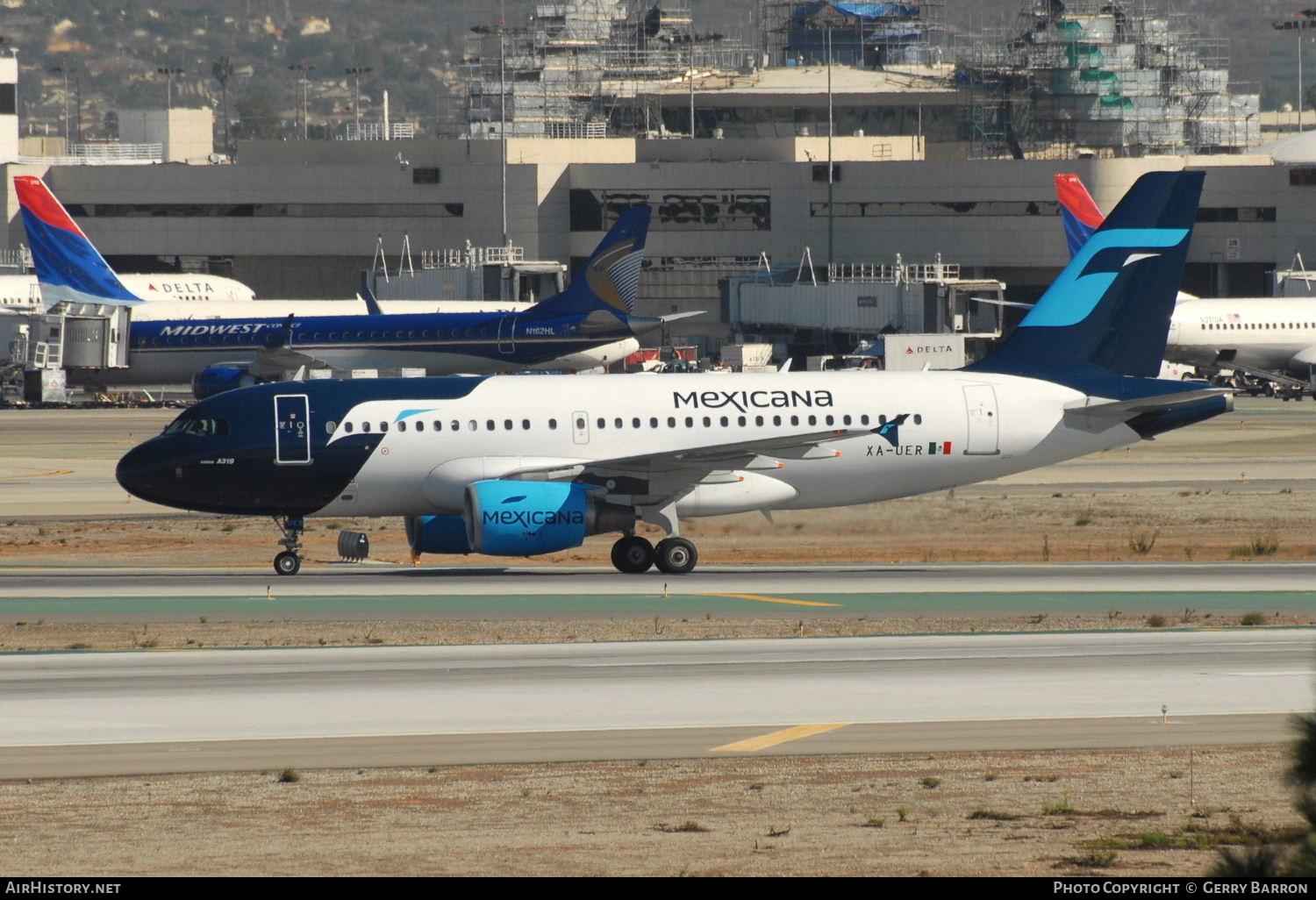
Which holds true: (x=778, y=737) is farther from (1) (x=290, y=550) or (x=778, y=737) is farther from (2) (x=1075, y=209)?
(2) (x=1075, y=209)

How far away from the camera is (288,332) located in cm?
7500

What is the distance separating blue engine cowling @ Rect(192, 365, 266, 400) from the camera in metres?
72.1

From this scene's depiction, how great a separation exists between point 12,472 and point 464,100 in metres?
116

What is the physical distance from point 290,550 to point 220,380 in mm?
39289

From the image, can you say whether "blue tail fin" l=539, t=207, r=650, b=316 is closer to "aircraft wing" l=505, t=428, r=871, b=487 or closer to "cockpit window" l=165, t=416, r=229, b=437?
"cockpit window" l=165, t=416, r=229, b=437

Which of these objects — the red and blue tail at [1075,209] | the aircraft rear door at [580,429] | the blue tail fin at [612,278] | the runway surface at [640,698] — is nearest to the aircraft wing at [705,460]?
the aircraft rear door at [580,429]

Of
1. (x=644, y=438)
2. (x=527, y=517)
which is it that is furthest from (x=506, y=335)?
(x=527, y=517)

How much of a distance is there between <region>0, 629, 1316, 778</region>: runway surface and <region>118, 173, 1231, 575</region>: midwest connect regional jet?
7.77 meters

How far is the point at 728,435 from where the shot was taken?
3472 cm

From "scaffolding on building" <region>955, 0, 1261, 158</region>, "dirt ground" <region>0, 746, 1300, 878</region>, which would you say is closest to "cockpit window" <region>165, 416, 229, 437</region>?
"dirt ground" <region>0, 746, 1300, 878</region>

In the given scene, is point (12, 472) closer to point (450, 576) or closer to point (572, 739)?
point (450, 576)

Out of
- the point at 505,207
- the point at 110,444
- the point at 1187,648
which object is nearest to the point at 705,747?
the point at 1187,648

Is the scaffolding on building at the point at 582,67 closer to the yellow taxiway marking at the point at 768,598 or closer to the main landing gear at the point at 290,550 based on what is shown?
the main landing gear at the point at 290,550

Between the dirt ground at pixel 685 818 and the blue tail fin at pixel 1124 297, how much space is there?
17518 mm
